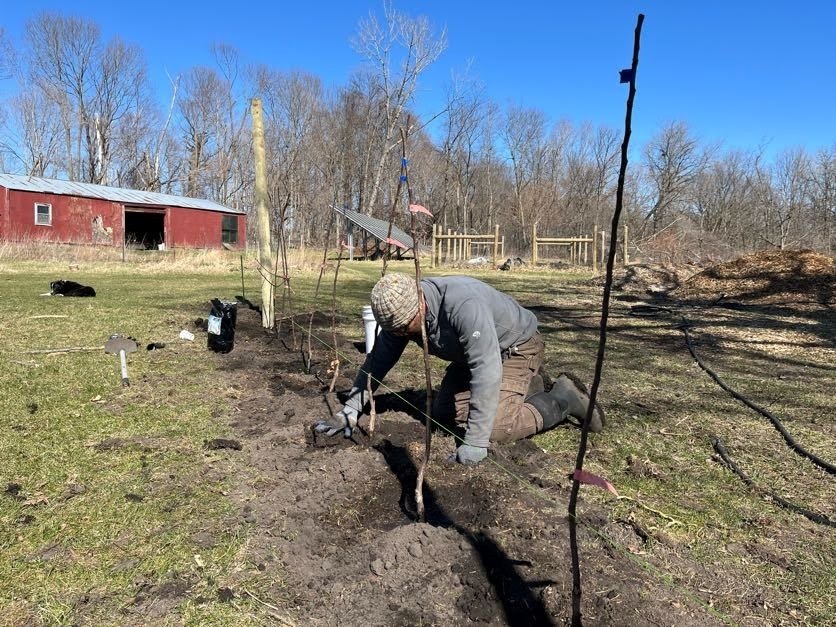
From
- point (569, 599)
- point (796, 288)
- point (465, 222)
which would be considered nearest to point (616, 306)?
point (796, 288)

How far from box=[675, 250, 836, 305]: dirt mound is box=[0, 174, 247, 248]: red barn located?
23413mm

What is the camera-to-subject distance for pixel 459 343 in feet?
9.94

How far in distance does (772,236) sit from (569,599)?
44.1m

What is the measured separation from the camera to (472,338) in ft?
9.38

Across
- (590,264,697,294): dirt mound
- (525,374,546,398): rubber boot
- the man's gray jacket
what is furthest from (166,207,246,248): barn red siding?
the man's gray jacket

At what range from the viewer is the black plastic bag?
18.8ft

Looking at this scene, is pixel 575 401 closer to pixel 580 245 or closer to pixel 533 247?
pixel 533 247

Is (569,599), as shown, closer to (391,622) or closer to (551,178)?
(391,622)

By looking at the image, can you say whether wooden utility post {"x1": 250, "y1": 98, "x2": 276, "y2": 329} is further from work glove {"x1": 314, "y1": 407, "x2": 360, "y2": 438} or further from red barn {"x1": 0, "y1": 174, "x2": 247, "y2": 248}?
red barn {"x1": 0, "y1": 174, "x2": 247, "y2": 248}

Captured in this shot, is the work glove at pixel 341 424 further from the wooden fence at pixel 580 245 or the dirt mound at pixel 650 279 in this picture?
the wooden fence at pixel 580 245

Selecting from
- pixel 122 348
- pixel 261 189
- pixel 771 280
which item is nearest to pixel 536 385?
pixel 122 348

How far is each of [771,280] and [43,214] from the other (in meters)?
29.1

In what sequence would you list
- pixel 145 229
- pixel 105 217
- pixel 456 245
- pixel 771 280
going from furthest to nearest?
pixel 145 229 < pixel 456 245 < pixel 105 217 < pixel 771 280

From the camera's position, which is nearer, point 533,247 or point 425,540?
point 425,540
